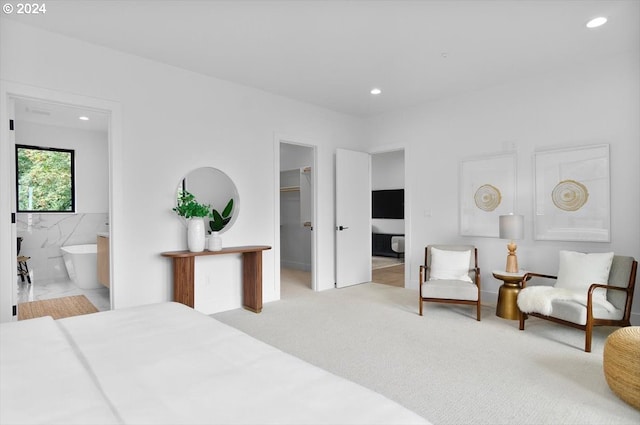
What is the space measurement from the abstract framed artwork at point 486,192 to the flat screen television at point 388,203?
162 inches

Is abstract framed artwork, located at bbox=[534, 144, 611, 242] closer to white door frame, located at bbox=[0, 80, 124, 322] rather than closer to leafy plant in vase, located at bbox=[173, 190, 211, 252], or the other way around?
leafy plant in vase, located at bbox=[173, 190, 211, 252]

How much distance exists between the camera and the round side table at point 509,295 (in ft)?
12.7

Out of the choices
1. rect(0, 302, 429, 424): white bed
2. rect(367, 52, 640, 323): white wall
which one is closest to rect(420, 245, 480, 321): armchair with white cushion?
rect(367, 52, 640, 323): white wall

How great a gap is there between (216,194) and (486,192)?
3457 millimetres

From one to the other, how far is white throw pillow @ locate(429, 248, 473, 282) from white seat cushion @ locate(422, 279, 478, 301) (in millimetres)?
289

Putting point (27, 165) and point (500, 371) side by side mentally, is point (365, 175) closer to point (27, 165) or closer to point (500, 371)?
point (500, 371)

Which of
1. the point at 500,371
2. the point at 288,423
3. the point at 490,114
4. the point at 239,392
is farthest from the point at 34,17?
the point at 490,114

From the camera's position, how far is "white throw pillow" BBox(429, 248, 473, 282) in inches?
169

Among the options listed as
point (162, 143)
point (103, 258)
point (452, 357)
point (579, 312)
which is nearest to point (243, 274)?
point (162, 143)

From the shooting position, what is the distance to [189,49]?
3525 mm

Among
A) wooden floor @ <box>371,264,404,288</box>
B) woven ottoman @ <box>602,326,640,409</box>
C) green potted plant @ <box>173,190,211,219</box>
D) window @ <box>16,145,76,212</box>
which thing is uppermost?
window @ <box>16,145,76,212</box>

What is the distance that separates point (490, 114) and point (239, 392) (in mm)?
4739

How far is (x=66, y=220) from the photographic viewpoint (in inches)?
248

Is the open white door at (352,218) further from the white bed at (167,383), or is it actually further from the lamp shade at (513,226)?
the white bed at (167,383)
